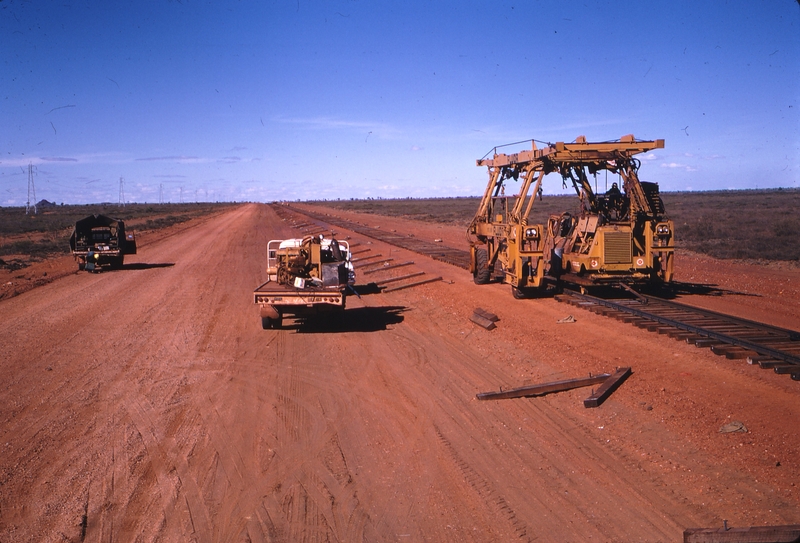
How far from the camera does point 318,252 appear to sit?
13305 mm

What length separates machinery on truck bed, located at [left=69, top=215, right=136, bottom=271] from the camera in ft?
80.4

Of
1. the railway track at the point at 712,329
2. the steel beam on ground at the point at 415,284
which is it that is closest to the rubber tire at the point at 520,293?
the railway track at the point at 712,329

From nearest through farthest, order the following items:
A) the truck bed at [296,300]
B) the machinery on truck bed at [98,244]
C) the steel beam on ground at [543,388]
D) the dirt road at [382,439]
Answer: the dirt road at [382,439]
the steel beam on ground at [543,388]
the truck bed at [296,300]
the machinery on truck bed at [98,244]

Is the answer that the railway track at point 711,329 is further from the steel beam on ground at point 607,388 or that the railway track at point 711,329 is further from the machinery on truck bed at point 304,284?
the machinery on truck bed at point 304,284

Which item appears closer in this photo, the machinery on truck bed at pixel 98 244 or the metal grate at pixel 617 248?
the metal grate at pixel 617 248

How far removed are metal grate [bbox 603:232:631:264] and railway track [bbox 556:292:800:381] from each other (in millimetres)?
900

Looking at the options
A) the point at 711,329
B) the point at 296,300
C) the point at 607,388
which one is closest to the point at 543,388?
the point at 607,388

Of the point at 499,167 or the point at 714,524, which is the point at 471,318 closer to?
the point at 499,167

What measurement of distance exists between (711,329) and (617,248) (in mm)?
3440

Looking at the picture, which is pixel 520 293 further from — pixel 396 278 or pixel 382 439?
pixel 382 439

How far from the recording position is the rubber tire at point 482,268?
17.9m

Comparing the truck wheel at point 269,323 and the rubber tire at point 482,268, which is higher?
the rubber tire at point 482,268

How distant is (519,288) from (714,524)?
10109mm

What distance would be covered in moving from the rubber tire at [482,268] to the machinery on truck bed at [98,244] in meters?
15.1
